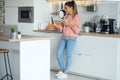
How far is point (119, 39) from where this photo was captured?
15.6 ft

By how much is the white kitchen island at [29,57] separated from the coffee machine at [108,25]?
1266 mm

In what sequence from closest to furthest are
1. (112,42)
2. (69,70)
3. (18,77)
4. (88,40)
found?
(18,77)
(112,42)
(88,40)
(69,70)

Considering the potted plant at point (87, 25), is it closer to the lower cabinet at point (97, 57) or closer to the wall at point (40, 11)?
the wall at point (40, 11)

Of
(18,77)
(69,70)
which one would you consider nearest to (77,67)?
(69,70)

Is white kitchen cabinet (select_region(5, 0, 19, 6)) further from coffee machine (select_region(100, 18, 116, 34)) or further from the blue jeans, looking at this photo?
coffee machine (select_region(100, 18, 116, 34))

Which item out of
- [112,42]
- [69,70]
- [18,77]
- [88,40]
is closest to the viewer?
[18,77]

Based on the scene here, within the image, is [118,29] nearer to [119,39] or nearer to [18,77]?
[119,39]

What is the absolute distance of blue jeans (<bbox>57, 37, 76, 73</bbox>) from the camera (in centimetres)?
529

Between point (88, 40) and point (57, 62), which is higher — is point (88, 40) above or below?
above

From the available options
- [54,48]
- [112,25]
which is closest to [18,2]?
[54,48]

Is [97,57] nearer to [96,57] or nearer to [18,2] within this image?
[96,57]

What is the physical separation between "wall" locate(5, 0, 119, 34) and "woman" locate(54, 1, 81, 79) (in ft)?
1.95

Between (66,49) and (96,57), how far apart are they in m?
0.64

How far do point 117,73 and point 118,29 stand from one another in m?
0.88
